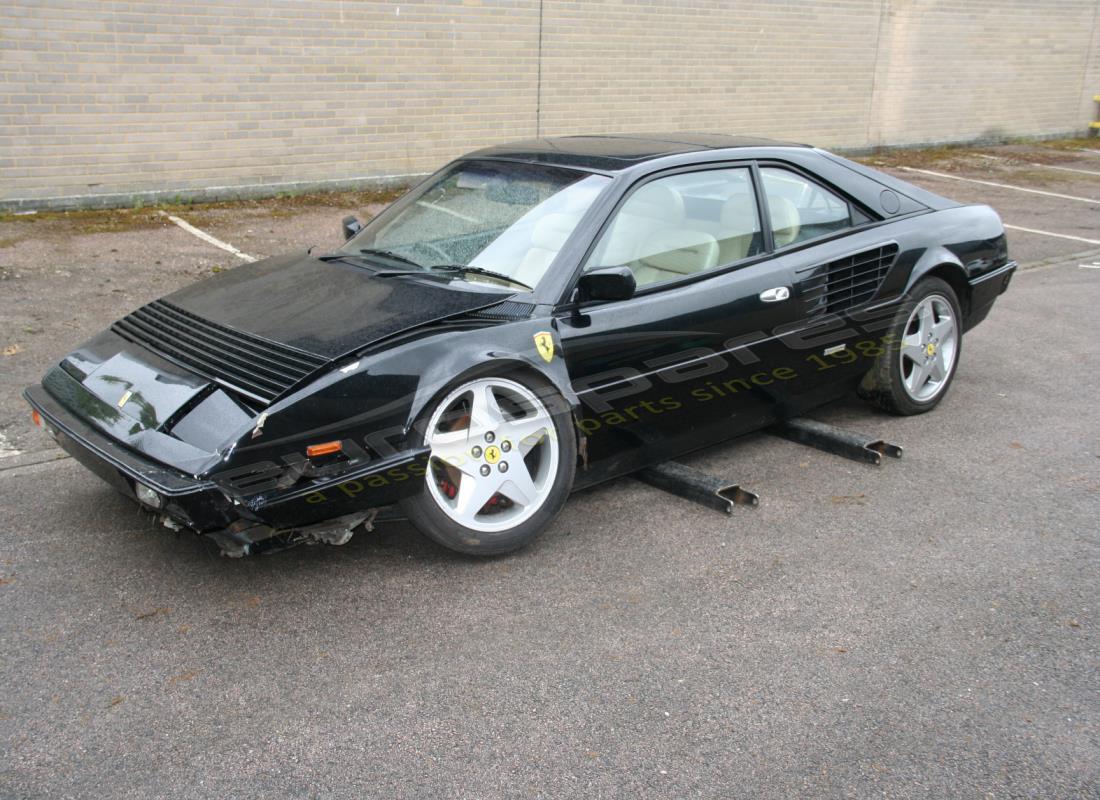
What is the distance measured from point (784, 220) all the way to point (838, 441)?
1114mm

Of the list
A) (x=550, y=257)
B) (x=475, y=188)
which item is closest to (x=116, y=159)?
(x=475, y=188)

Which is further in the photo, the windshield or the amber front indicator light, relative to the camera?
the windshield

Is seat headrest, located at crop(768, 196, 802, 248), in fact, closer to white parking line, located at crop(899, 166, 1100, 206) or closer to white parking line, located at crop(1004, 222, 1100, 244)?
white parking line, located at crop(1004, 222, 1100, 244)

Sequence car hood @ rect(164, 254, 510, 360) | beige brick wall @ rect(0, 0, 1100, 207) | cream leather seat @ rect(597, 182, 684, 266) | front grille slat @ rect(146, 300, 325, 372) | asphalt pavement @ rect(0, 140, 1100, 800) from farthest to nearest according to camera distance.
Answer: beige brick wall @ rect(0, 0, 1100, 207) < cream leather seat @ rect(597, 182, 684, 266) < car hood @ rect(164, 254, 510, 360) < front grille slat @ rect(146, 300, 325, 372) < asphalt pavement @ rect(0, 140, 1100, 800)

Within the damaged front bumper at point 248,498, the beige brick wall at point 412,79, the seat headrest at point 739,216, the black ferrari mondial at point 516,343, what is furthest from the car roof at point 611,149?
the beige brick wall at point 412,79

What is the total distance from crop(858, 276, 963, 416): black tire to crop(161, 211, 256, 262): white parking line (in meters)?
5.27

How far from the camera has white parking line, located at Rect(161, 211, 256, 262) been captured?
874 centimetres

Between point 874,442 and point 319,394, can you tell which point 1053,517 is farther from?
point 319,394

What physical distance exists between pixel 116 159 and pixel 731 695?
347 inches

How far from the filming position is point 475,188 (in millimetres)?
4816

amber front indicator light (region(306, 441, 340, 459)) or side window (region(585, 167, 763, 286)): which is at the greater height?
side window (region(585, 167, 763, 286))

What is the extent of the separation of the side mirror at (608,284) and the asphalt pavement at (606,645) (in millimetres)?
989

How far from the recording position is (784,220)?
4.94 metres

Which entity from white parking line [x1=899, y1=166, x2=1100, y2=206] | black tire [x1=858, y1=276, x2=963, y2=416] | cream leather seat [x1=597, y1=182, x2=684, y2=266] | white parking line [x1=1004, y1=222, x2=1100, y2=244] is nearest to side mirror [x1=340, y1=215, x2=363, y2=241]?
cream leather seat [x1=597, y1=182, x2=684, y2=266]
